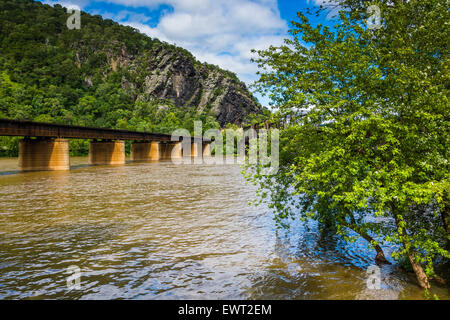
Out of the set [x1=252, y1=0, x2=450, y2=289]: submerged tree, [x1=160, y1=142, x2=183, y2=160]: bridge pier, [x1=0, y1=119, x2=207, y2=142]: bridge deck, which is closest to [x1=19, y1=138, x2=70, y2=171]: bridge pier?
Answer: [x1=0, y1=119, x2=207, y2=142]: bridge deck

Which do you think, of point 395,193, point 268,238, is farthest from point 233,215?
point 395,193

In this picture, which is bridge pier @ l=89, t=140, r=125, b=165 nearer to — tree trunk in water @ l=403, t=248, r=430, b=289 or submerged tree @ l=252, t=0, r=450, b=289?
submerged tree @ l=252, t=0, r=450, b=289

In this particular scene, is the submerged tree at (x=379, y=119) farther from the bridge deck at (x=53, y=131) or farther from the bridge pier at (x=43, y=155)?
the bridge pier at (x=43, y=155)

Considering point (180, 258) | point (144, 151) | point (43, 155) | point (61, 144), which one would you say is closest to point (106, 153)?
point (61, 144)

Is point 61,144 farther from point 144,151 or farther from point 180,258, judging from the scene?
point 180,258

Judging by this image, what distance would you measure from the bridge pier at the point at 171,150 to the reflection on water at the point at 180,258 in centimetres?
7964

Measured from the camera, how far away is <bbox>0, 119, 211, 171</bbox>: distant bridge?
42256 mm

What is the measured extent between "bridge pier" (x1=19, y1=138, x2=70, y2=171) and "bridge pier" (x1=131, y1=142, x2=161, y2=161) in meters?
32.1

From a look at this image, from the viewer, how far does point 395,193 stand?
229 inches

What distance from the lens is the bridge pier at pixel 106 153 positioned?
62656 mm

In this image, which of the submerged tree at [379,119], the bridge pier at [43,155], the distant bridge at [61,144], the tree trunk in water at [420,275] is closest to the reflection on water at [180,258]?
the tree trunk in water at [420,275]

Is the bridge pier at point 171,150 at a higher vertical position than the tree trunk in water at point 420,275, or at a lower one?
higher
